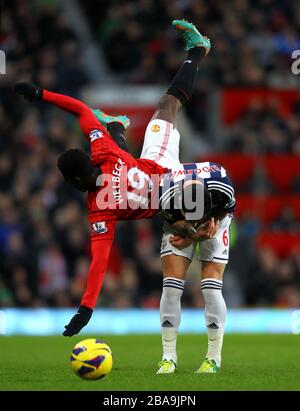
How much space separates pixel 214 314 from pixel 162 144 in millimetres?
1521

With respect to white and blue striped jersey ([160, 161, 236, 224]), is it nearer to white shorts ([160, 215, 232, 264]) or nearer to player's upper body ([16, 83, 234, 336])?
player's upper body ([16, 83, 234, 336])

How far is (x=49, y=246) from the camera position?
54.8 ft

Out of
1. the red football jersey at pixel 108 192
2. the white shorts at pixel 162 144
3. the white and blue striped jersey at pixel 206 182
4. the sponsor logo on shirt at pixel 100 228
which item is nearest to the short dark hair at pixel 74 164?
the red football jersey at pixel 108 192

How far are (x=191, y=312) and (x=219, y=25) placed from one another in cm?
638

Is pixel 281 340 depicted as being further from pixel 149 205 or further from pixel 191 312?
pixel 149 205

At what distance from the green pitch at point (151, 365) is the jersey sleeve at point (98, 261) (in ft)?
2.05

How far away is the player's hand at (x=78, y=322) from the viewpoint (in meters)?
8.37

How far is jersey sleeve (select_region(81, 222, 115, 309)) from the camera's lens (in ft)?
28.2

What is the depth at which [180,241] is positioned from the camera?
9133mm

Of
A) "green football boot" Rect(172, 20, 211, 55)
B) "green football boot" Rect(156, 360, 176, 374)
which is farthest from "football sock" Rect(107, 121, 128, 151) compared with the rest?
"green football boot" Rect(156, 360, 176, 374)

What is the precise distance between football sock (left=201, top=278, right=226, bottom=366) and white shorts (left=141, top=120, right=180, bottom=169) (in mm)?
1034

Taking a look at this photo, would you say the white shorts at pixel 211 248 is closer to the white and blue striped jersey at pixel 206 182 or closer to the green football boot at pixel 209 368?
the white and blue striped jersey at pixel 206 182

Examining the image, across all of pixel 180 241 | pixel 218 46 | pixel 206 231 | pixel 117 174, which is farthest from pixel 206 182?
pixel 218 46

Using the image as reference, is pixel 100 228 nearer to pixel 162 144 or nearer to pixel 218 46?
pixel 162 144
